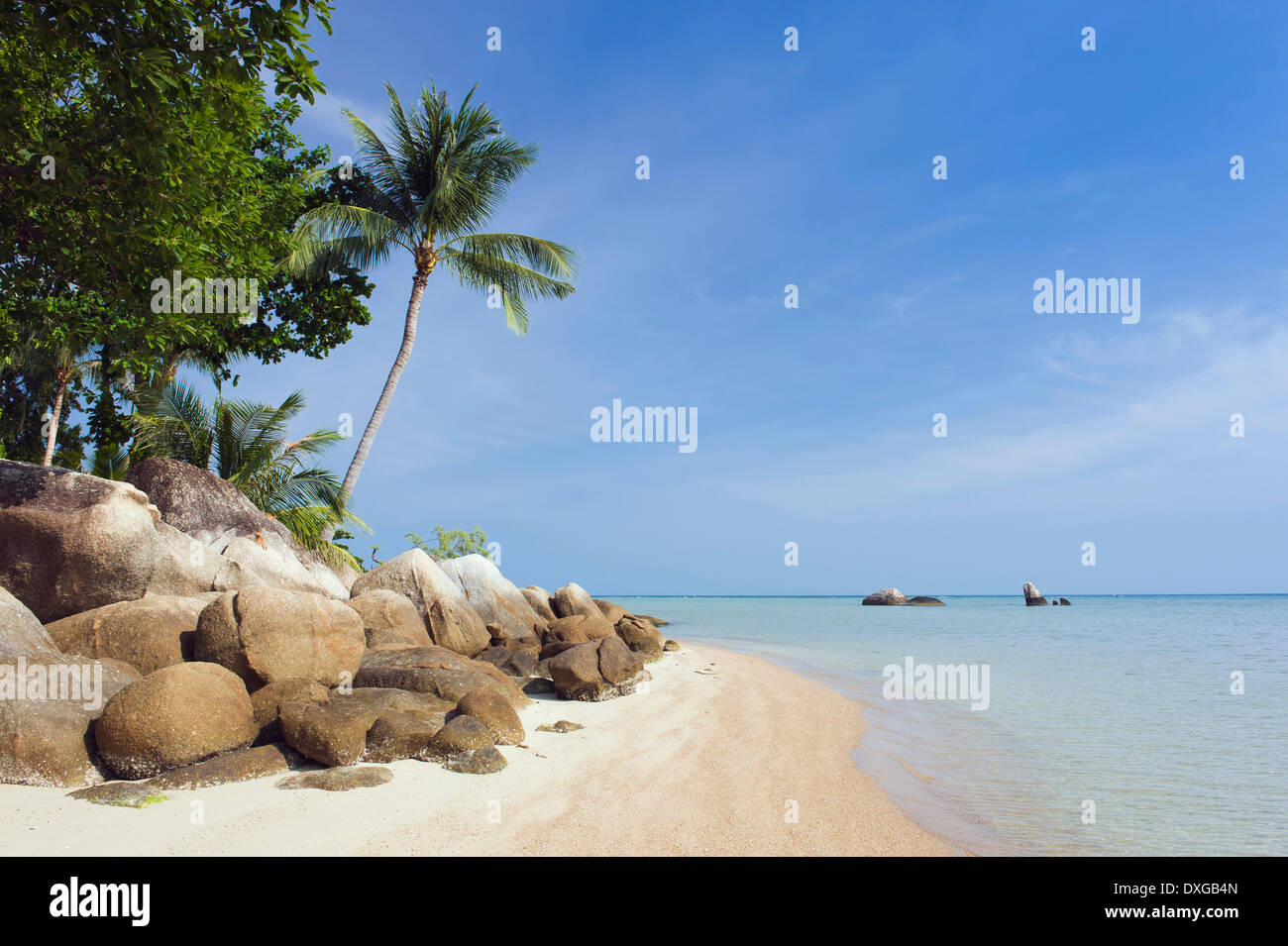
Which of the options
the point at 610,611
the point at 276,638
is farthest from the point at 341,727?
the point at 610,611

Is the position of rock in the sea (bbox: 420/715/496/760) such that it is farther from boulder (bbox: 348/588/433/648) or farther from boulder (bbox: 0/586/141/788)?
boulder (bbox: 348/588/433/648)

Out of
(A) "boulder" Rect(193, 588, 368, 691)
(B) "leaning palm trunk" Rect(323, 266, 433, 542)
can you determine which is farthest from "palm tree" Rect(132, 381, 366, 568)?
(A) "boulder" Rect(193, 588, 368, 691)

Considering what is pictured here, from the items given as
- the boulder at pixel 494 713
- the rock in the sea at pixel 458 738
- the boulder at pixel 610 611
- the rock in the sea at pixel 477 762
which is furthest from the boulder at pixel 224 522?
the boulder at pixel 610 611

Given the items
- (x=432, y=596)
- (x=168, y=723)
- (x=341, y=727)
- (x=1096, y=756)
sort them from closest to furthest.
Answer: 1. (x=168, y=723)
2. (x=341, y=727)
3. (x=1096, y=756)
4. (x=432, y=596)

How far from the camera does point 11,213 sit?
832 cm

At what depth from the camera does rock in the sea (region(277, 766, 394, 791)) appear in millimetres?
6316

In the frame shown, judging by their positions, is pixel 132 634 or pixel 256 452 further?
pixel 256 452

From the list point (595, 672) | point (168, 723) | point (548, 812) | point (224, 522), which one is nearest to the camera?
point (548, 812)

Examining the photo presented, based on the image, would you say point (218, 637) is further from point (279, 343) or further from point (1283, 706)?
point (1283, 706)

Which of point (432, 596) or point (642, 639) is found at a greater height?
point (432, 596)

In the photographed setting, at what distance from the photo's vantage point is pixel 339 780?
6.39 metres

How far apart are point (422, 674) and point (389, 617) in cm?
371

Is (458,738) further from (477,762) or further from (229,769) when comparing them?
(229,769)
